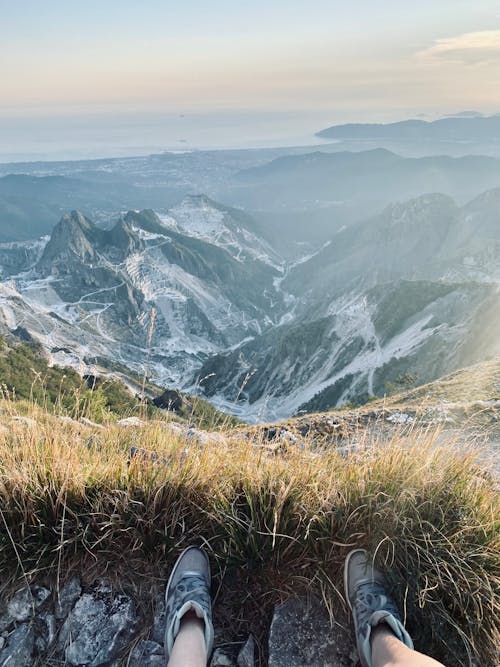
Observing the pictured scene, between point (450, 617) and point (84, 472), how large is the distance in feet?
10.2

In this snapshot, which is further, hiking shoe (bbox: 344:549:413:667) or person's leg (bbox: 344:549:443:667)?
hiking shoe (bbox: 344:549:413:667)

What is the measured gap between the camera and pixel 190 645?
2.96 metres

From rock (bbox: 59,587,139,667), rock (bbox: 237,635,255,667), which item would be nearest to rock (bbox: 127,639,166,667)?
rock (bbox: 59,587,139,667)

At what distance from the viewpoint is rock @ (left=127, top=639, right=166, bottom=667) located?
10.6 feet

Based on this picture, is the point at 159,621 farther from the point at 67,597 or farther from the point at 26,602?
the point at 26,602

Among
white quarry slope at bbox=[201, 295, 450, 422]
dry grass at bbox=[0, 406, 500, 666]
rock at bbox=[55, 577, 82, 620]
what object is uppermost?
dry grass at bbox=[0, 406, 500, 666]

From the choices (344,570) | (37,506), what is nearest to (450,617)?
(344,570)

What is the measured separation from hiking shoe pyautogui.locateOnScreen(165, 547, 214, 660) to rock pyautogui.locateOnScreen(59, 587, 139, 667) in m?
0.39

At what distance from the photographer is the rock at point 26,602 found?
131 inches

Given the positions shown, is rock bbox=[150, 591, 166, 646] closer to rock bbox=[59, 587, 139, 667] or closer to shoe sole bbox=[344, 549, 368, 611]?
rock bbox=[59, 587, 139, 667]

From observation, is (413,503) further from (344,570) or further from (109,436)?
(109,436)

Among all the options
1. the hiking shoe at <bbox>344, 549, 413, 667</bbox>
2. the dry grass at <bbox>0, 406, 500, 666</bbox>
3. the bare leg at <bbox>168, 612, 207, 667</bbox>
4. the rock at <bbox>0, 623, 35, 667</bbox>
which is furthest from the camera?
A: the dry grass at <bbox>0, 406, 500, 666</bbox>

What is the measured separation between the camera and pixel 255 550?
11.5 feet

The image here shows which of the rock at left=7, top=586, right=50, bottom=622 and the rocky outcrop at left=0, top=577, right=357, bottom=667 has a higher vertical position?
the rock at left=7, top=586, right=50, bottom=622
